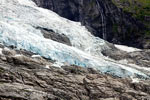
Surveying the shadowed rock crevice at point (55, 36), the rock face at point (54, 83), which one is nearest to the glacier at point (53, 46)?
the shadowed rock crevice at point (55, 36)

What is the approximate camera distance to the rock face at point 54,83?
20.1 m

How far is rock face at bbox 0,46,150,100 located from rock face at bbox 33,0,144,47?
27498 millimetres

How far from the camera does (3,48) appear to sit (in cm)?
2380

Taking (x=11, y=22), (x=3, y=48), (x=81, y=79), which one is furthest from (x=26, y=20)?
(x=81, y=79)

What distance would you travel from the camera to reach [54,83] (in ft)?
71.8

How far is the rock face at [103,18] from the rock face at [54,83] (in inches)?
1083

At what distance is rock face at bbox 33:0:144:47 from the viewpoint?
5312 cm

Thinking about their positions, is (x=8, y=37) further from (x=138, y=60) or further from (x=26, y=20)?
(x=138, y=60)

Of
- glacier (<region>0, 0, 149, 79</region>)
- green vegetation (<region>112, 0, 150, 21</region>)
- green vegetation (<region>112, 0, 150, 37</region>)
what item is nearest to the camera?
glacier (<region>0, 0, 149, 79</region>)

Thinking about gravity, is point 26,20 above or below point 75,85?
above

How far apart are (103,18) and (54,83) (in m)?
35.5

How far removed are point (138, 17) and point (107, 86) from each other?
34.3m

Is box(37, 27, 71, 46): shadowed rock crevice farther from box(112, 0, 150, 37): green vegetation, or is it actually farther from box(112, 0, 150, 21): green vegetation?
box(112, 0, 150, 21): green vegetation

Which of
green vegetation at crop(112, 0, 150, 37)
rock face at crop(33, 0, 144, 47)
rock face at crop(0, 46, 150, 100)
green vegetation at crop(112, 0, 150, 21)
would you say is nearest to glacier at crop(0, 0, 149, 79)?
rock face at crop(0, 46, 150, 100)
